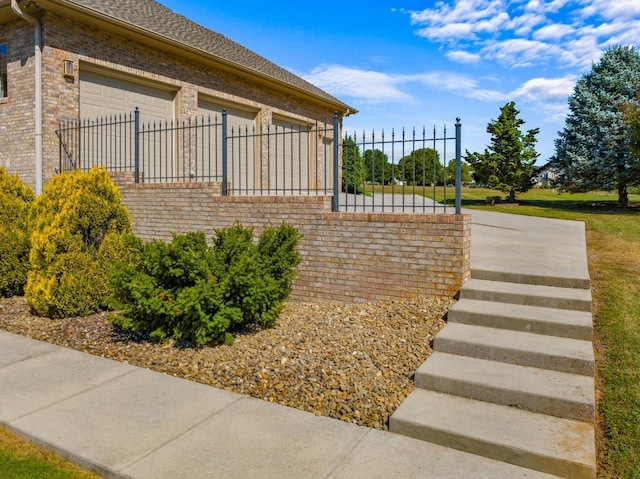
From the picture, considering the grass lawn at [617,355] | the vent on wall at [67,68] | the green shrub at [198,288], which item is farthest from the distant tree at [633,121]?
the vent on wall at [67,68]

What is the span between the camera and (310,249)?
6336mm

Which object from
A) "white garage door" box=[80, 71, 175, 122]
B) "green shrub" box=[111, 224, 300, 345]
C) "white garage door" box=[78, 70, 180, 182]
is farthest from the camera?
"white garage door" box=[80, 71, 175, 122]

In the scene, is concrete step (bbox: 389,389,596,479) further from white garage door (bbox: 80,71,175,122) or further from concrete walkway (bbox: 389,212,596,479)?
white garage door (bbox: 80,71,175,122)

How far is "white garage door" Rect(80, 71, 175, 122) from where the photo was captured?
9.76 metres

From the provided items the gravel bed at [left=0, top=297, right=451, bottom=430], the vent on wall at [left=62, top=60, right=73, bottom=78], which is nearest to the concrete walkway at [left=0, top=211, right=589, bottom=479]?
the gravel bed at [left=0, top=297, right=451, bottom=430]

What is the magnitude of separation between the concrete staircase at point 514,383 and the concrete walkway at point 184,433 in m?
0.11

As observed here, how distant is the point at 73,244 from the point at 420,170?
1354 inches

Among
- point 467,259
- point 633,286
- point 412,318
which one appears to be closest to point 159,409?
point 412,318

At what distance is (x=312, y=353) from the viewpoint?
444cm

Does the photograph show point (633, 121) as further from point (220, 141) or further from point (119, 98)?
point (119, 98)

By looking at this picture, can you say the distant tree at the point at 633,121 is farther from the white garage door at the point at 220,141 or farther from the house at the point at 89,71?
the white garage door at the point at 220,141

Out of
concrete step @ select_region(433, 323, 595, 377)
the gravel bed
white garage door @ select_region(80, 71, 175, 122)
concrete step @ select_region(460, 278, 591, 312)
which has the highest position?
white garage door @ select_region(80, 71, 175, 122)

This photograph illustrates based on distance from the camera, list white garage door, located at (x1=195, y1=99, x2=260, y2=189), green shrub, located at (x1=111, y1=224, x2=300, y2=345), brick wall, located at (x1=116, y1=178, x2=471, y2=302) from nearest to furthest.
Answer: green shrub, located at (x1=111, y1=224, x2=300, y2=345)
brick wall, located at (x1=116, y1=178, x2=471, y2=302)
white garage door, located at (x1=195, y1=99, x2=260, y2=189)

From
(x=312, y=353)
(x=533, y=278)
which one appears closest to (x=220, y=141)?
(x=312, y=353)
